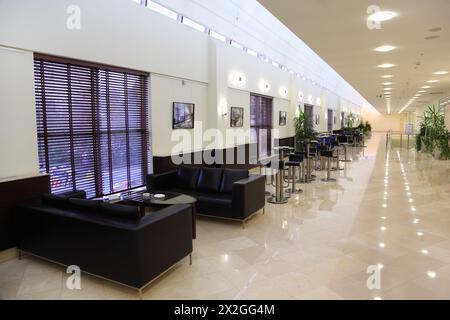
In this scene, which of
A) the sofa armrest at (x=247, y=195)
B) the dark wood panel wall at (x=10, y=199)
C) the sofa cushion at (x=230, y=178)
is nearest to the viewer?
the dark wood panel wall at (x=10, y=199)

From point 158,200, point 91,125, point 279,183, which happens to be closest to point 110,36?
point 91,125

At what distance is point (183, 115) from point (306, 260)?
14.4 ft

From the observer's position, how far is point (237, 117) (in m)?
8.92

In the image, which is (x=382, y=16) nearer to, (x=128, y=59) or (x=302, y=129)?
(x=128, y=59)

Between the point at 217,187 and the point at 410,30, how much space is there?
172 inches

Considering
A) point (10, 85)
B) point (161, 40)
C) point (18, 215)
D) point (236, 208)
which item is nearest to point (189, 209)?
point (236, 208)

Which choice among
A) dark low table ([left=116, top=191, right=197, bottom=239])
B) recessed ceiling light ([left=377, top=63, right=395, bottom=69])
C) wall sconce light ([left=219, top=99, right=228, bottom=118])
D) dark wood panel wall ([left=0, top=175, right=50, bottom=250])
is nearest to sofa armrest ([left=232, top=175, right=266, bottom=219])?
dark low table ([left=116, top=191, right=197, bottom=239])

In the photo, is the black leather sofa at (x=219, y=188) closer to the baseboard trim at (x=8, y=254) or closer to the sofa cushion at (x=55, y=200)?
the sofa cushion at (x=55, y=200)

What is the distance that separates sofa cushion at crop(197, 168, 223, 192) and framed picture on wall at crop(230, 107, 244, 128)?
3.38 meters

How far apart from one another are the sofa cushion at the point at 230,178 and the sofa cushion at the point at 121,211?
2405 mm

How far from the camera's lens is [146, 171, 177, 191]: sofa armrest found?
5.50m

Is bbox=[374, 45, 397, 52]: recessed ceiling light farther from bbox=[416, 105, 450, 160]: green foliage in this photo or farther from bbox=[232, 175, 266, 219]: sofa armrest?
bbox=[416, 105, 450, 160]: green foliage

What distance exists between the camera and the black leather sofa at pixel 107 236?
285 centimetres

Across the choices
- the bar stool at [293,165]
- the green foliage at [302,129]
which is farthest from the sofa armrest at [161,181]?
the green foliage at [302,129]
